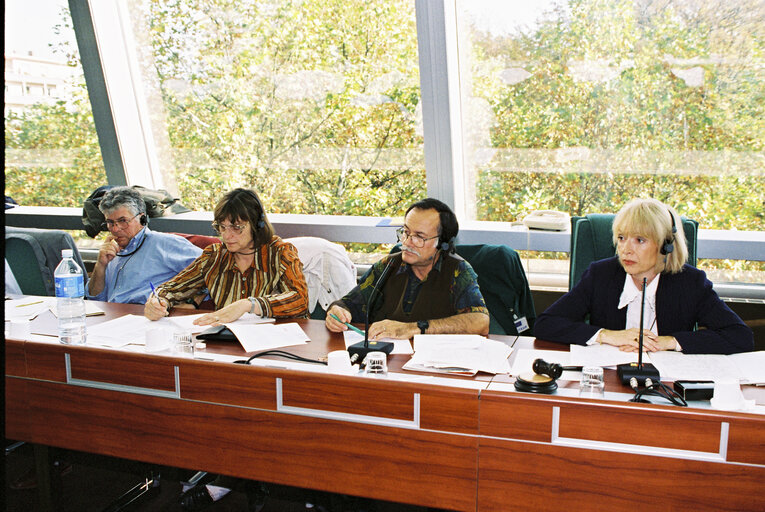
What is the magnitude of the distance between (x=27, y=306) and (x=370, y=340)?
4.75 feet

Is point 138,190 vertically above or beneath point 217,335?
above

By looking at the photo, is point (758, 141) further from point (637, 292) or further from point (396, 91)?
point (396, 91)

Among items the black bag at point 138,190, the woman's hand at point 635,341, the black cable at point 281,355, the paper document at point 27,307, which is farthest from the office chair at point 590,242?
the black bag at point 138,190

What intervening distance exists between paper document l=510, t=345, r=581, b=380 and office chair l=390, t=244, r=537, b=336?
60 cm

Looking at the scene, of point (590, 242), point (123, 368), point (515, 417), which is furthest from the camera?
point (590, 242)

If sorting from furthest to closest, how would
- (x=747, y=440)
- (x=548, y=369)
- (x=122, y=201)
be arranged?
(x=122, y=201) < (x=548, y=369) < (x=747, y=440)

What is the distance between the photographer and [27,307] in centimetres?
249

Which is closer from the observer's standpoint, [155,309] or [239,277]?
[155,309]

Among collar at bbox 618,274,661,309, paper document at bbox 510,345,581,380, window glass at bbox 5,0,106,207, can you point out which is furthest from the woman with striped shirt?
window glass at bbox 5,0,106,207

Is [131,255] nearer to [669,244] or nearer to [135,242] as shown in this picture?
[135,242]

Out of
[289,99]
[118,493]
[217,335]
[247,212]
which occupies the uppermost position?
[289,99]

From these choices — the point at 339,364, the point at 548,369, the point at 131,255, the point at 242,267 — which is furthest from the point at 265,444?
the point at 131,255

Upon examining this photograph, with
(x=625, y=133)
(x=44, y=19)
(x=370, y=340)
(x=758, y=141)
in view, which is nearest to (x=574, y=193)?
(x=625, y=133)

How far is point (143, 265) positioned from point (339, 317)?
4.06 ft
